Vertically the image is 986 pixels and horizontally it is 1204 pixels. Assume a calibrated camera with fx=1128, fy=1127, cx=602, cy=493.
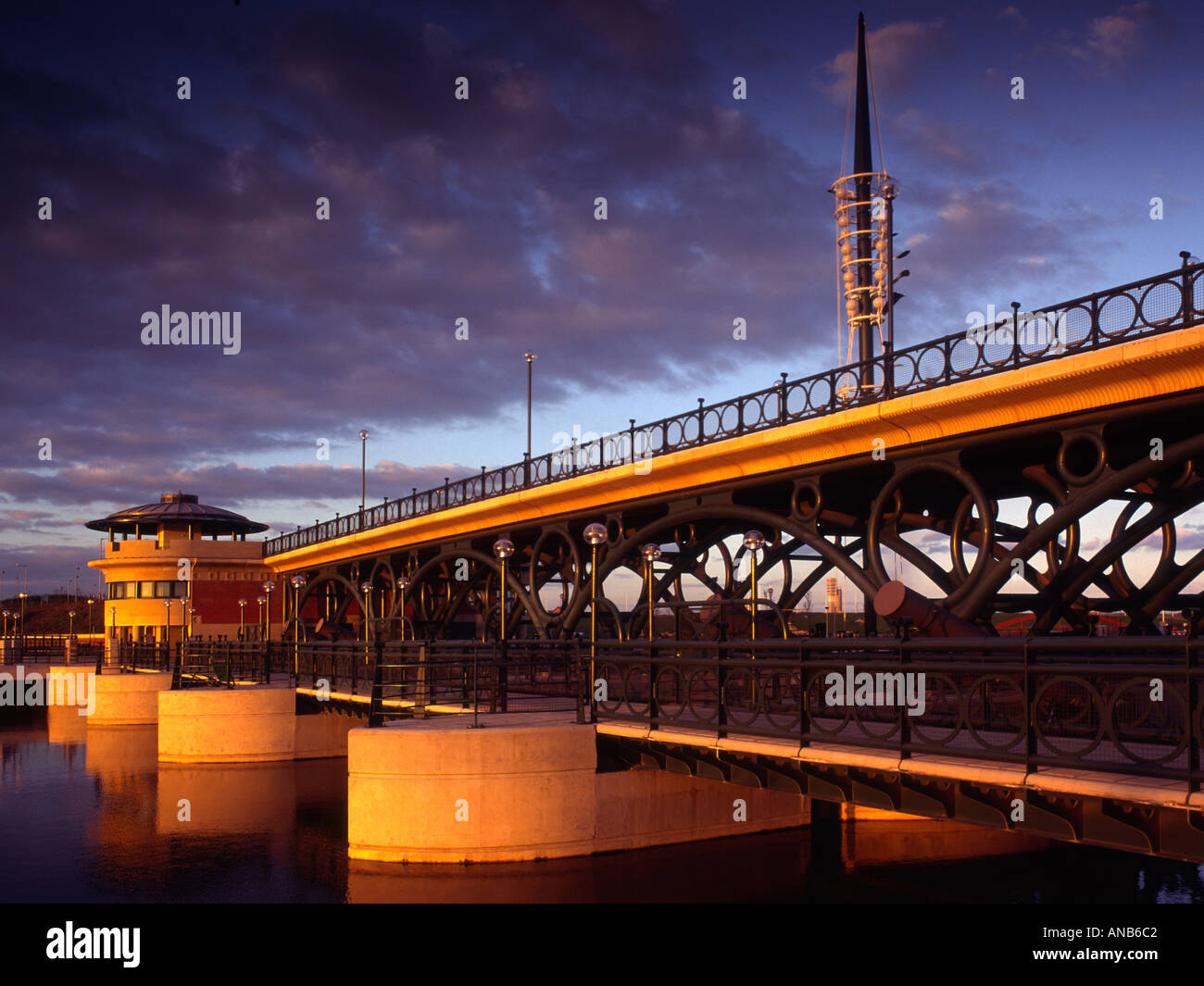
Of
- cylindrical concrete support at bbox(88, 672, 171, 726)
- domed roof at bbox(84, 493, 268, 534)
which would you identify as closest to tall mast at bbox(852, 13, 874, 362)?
cylindrical concrete support at bbox(88, 672, 171, 726)

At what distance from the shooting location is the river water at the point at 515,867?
16.3 m

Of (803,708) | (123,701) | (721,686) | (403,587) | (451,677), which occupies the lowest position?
(123,701)

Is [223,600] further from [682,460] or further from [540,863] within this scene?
[540,863]

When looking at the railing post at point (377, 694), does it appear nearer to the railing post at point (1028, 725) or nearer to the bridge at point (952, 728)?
the bridge at point (952, 728)

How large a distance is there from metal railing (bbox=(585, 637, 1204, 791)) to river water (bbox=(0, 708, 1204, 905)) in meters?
2.54

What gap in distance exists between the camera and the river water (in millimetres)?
16312

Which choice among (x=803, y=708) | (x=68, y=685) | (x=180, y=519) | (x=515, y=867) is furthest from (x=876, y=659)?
(x=180, y=519)

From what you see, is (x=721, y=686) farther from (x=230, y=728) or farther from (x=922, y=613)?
(x=230, y=728)

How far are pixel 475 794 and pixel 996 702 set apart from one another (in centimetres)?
769

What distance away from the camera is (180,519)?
7100cm

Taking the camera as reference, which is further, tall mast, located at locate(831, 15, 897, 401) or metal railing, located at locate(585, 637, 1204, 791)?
tall mast, located at locate(831, 15, 897, 401)

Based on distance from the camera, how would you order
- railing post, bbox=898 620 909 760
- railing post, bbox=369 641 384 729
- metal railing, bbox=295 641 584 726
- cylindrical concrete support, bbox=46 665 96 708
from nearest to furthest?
1. railing post, bbox=898 620 909 760
2. metal railing, bbox=295 641 584 726
3. railing post, bbox=369 641 384 729
4. cylindrical concrete support, bbox=46 665 96 708

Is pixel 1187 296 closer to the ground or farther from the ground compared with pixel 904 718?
farther from the ground

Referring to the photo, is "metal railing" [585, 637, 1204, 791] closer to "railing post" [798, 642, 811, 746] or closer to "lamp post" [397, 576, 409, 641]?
"railing post" [798, 642, 811, 746]
